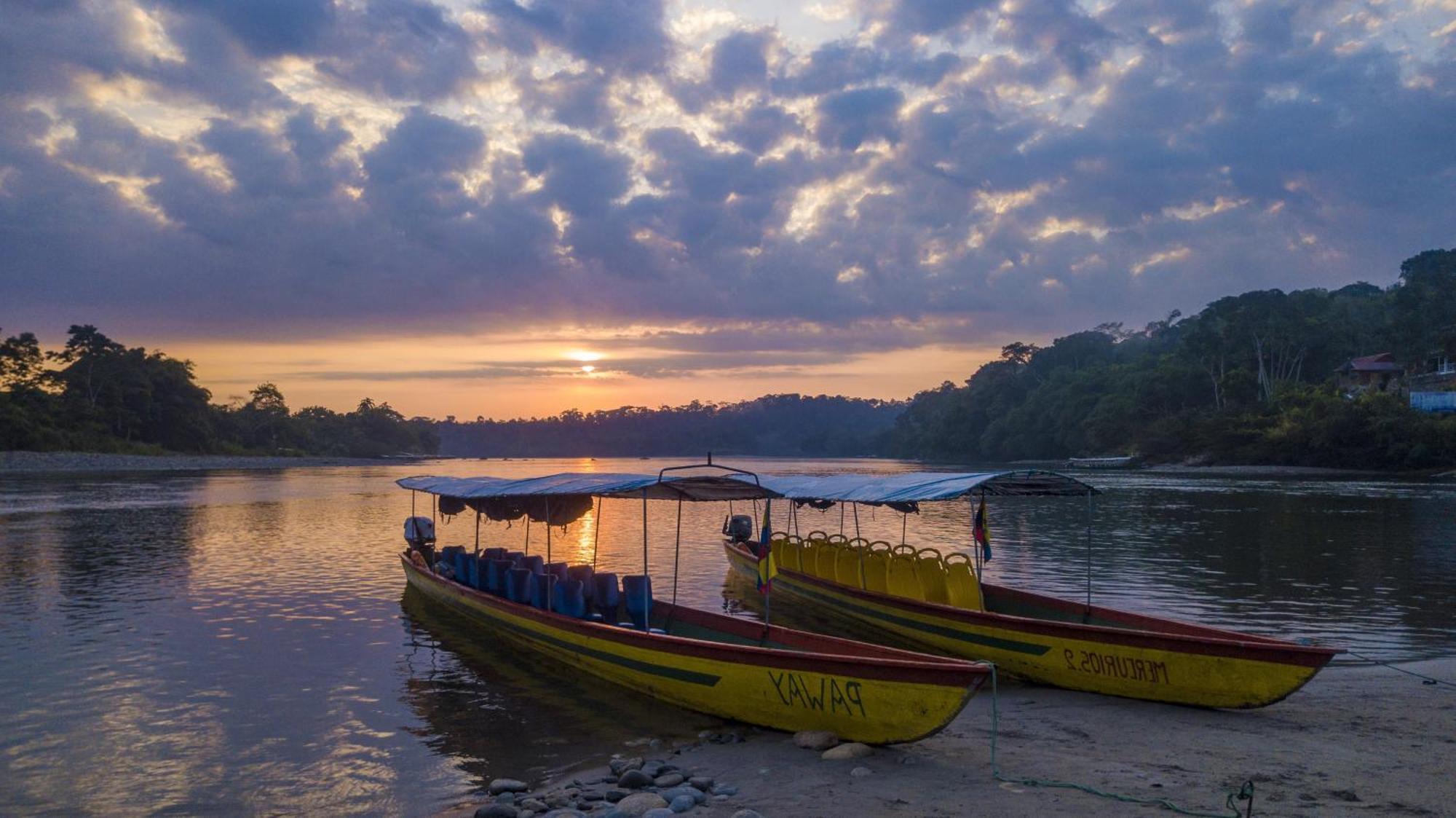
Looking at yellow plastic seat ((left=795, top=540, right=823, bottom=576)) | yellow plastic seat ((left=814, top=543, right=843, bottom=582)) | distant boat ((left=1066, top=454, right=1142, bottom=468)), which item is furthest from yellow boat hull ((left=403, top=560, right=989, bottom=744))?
distant boat ((left=1066, top=454, right=1142, bottom=468))

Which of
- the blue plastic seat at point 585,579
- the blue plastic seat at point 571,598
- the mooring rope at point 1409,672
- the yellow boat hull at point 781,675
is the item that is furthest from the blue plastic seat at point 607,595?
the mooring rope at point 1409,672

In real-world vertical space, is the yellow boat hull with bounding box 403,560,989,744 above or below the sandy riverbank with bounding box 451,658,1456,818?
above

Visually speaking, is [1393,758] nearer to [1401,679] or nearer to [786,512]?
[1401,679]

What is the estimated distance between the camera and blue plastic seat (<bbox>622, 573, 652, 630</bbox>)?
1322 cm

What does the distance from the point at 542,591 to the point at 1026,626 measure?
750 cm

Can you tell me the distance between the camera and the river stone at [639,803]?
7568 millimetres

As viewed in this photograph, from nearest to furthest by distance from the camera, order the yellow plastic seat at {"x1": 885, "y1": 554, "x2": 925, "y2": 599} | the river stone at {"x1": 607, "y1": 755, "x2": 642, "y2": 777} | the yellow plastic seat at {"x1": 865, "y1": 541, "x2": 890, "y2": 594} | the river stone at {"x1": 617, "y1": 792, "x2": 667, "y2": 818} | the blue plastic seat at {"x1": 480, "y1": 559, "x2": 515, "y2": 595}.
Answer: the river stone at {"x1": 617, "y1": 792, "x2": 667, "y2": 818}, the river stone at {"x1": 607, "y1": 755, "x2": 642, "y2": 777}, the yellow plastic seat at {"x1": 885, "y1": 554, "x2": 925, "y2": 599}, the yellow plastic seat at {"x1": 865, "y1": 541, "x2": 890, "y2": 594}, the blue plastic seat at {"x1": 480, "y1": 559, "x2": 515, "y2": 595}

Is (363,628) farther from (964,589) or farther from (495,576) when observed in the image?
(964,589)

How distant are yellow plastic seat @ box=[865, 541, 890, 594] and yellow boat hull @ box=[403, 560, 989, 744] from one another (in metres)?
3.95

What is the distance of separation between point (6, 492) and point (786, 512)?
45.4m

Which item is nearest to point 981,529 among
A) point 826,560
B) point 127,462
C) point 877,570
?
point 877,570

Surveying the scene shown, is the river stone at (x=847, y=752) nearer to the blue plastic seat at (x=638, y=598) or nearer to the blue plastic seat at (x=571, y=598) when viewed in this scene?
the blue plastic seat at (x=638, y=598)

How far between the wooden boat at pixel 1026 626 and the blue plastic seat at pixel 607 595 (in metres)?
3.22

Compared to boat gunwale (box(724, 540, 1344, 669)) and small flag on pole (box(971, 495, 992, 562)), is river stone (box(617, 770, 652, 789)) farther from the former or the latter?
small flag on pole (box(971, 495, 992, 562))
